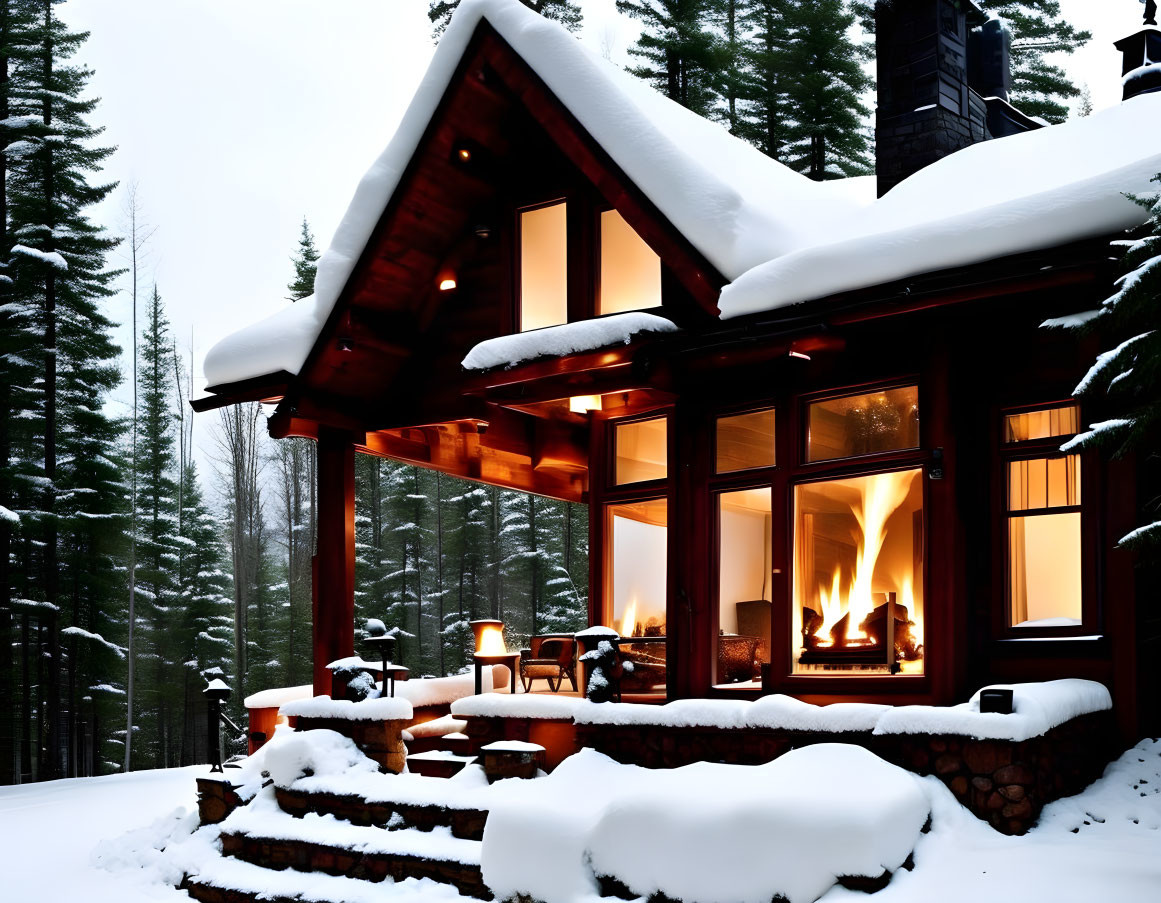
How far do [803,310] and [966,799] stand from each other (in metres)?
3.43

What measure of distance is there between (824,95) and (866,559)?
1840cm

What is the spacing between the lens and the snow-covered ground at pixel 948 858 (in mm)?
6113

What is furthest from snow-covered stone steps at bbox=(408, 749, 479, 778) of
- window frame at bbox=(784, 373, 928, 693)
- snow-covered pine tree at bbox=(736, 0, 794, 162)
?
snow-covered pine tree at bbox=(736, 0, 794, 162)

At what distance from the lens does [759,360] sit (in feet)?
30.1

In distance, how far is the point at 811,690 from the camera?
9188 millimetres

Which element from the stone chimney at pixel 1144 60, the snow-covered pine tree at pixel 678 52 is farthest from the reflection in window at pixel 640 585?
the snow-covered pine tree at pixel 678 52

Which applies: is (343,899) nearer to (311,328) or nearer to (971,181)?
(311,328)

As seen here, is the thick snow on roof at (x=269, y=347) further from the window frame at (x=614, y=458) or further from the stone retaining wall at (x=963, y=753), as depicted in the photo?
the stone retaining wall at (x=963, y=753)

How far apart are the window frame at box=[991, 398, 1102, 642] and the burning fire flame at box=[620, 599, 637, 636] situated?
340 cm

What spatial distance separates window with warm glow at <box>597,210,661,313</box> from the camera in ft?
35.6

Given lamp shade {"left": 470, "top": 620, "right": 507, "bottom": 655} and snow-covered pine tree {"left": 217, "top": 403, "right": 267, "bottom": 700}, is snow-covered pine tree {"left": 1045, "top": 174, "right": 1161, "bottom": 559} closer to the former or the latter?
lamp shade {"left": 470, "top": 620, "right": 507, "bottom": 655}

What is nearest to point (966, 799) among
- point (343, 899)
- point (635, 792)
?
point (635, 792)

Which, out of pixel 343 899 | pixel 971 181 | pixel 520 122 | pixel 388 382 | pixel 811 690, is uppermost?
pixel 520 122

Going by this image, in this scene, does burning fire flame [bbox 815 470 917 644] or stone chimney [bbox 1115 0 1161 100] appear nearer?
burning fire flame [bbox 815 470 917 644]
